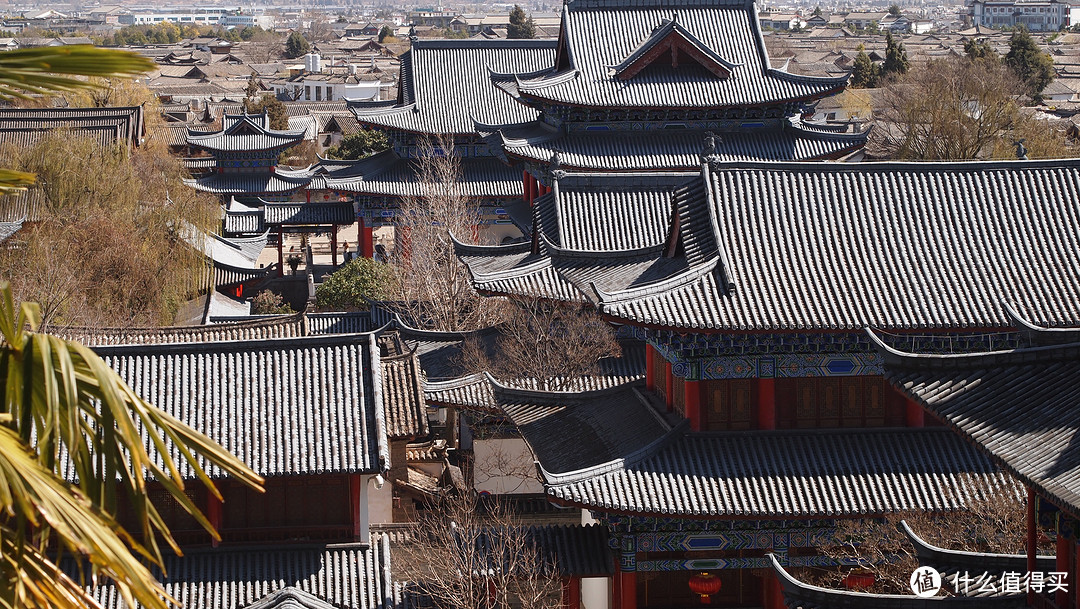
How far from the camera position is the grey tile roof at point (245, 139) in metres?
55.8

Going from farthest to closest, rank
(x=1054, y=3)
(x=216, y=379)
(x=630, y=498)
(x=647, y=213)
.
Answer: (x=1054, y=3), (x=647, y=213), (x=216, y=379), (x=630, y=498)

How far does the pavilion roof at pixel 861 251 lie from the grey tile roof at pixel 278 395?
3634 mm

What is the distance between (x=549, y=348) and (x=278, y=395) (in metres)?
6.98

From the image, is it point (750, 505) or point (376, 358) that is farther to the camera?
point (376, 358)

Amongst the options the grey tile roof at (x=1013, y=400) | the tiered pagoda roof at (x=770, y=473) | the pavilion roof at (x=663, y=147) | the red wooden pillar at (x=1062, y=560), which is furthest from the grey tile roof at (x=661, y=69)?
the red wooden pillar at (x=1062, y=560)

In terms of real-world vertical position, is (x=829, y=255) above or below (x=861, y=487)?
above

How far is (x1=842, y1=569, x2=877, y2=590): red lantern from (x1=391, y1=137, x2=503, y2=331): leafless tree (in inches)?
528

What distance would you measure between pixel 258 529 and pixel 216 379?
2317 millimetres

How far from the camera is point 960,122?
4791 cm

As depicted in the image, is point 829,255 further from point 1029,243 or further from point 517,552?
point 517,552

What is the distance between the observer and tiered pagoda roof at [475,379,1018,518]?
16.2m

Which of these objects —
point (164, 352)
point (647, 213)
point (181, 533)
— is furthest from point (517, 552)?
point (647, 213)

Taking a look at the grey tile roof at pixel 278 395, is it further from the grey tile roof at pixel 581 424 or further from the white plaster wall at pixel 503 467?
the white plaster wall at pixel 503 467

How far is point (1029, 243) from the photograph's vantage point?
18.1 metres
